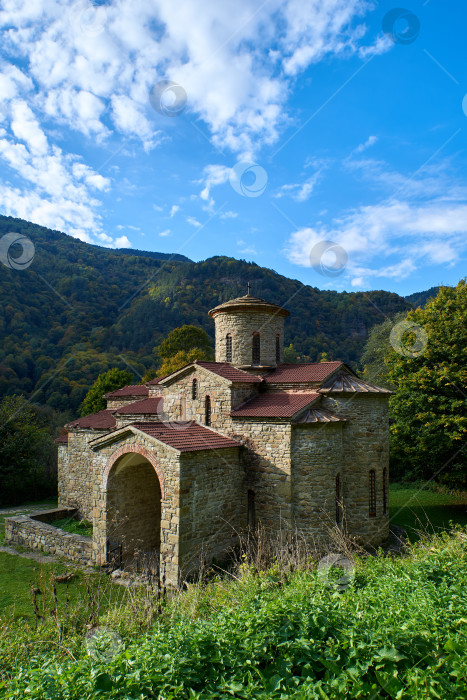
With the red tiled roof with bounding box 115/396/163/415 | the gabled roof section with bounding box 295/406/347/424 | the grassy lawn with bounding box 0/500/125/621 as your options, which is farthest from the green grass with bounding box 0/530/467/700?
the red tiled roof with bounding box 115/396/163/415

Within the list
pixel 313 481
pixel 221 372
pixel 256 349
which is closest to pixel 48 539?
pixel 221 372

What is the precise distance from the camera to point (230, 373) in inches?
510

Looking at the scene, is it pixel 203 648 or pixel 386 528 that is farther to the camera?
pixel 386 528

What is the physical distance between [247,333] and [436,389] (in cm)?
866

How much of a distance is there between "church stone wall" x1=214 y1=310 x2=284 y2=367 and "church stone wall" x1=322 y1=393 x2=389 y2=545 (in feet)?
11.2

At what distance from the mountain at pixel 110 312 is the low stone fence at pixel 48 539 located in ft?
75.3

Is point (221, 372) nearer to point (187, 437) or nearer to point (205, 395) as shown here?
point (205, 395)

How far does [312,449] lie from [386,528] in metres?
4.21

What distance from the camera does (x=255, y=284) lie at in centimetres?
5081

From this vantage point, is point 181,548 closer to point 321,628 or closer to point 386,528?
point 321,628

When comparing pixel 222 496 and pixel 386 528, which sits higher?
pixel 222 496

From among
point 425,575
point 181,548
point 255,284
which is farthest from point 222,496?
point 255,284

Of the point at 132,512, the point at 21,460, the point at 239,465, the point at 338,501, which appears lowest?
the point at 21,460
